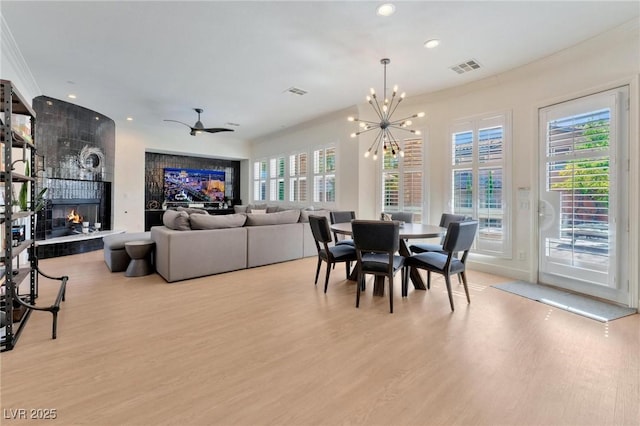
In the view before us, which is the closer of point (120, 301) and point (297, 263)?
point (120, 301)

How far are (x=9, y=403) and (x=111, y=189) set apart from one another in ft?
21.7

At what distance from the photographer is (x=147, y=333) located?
99.3 inches

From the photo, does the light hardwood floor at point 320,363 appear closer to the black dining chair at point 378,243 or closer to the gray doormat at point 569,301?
the gray doormat at point 569,301

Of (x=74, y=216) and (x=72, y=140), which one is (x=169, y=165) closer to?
Answer: (x=72, y=140)

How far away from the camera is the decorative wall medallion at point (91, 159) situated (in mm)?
6187

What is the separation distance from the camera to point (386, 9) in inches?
112

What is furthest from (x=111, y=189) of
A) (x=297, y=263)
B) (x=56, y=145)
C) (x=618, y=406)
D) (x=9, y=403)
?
(x=618, y=406)

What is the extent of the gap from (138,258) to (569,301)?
5.59 meters

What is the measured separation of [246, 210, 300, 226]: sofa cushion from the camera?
15.9 ft

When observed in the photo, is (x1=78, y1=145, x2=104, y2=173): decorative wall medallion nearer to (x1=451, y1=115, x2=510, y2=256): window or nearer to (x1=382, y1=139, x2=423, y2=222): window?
(x1=382, y1=139, x2=423, y2=222): window

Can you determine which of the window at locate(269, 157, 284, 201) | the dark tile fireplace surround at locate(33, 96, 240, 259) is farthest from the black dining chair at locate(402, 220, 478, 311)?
the dark tile fireplace surround at locate(33, 96, 240, 259)

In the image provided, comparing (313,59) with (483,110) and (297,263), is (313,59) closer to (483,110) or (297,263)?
(483,110)

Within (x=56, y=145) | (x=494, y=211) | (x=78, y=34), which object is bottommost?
(x=494, y=211)

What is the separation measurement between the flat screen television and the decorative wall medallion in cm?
232
